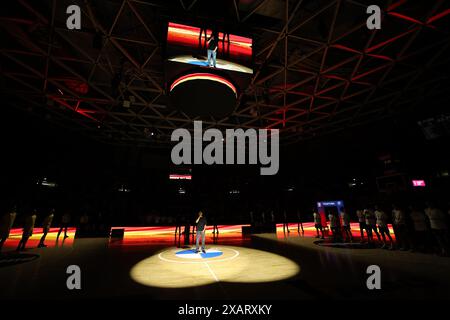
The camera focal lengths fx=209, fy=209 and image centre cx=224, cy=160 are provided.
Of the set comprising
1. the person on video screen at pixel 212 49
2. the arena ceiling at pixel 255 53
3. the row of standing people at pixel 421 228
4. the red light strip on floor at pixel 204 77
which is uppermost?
the arena ceiling at pixel 255 53

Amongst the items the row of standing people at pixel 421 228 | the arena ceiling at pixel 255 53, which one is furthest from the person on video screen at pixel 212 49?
the row of standing people at pixel 421 228

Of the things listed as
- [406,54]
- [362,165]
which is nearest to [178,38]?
[406,54]

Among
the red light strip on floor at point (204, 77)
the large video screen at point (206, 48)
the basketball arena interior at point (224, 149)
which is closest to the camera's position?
the basketball arena interior at point (224, 149)

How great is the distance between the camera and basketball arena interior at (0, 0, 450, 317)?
505 cm

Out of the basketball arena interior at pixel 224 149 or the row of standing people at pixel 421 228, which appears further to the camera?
the row of standing people at pixel 421 228

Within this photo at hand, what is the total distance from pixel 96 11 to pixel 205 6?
409 centimetres

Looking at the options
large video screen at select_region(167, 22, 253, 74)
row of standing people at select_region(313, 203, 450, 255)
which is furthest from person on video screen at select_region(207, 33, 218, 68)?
row of standing people at select_region(313, 203, 450, 255)

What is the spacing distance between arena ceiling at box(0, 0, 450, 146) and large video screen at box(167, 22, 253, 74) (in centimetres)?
37

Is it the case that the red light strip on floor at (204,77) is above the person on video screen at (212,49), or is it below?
below

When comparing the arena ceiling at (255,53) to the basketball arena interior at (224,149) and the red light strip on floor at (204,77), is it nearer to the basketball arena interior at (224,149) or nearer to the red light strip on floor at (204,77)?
the basketball arena interior at (224,149)

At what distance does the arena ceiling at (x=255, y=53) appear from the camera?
24.0ft

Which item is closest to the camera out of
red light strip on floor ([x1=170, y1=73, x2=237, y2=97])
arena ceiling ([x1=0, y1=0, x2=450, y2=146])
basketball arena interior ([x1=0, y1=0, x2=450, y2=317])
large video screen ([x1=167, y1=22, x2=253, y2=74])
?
basketball arena interior ([x1=0, y1=0, x2=450, y2=317])

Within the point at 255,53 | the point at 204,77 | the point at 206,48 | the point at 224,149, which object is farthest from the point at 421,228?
the point at 224,149

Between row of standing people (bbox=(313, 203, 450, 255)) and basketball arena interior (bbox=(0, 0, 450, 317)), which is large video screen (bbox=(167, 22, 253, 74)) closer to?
basketball arena interior (bbox=(0, 0, 450, 317))
